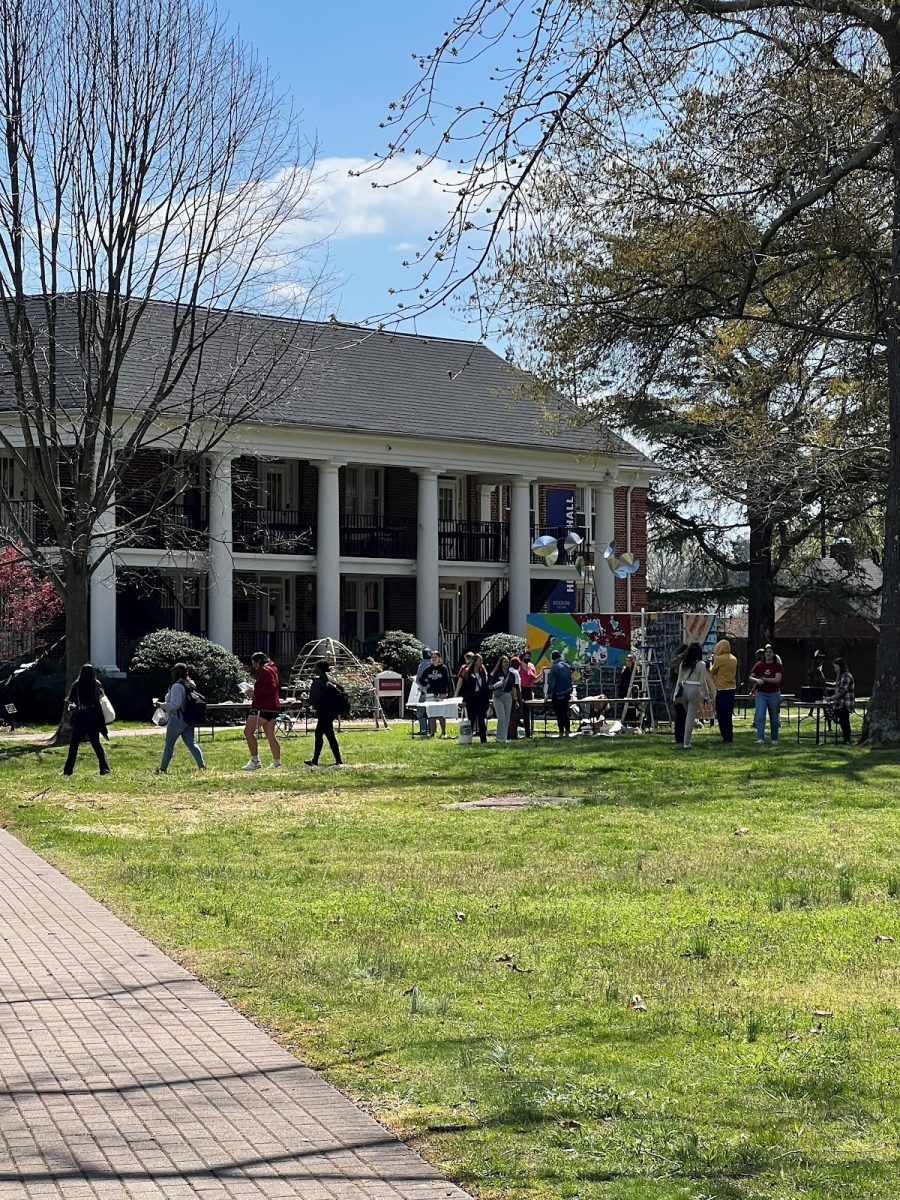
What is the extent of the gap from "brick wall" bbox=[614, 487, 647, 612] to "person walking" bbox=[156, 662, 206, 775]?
31564 millimetres

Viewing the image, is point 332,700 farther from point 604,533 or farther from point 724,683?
point 604,533

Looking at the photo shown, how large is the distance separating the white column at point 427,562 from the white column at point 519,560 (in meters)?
2.91

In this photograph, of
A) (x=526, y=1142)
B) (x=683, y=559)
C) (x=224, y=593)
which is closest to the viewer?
(x=526, y=1142)

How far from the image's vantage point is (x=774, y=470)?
1127 inches

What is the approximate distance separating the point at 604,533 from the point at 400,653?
460 inches

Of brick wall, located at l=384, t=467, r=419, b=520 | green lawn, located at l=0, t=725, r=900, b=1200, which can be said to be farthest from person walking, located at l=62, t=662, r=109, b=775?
brick wall, located at l=384, t=467, r=419, b=520

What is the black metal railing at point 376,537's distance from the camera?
48812mm

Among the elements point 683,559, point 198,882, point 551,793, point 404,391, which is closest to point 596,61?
point 198,882

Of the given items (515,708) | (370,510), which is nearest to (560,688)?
(515,708)

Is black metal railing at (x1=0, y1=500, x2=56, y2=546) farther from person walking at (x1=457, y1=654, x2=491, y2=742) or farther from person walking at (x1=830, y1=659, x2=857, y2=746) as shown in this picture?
person walking at (x1=830, y1=659, x2=857, y2=746)

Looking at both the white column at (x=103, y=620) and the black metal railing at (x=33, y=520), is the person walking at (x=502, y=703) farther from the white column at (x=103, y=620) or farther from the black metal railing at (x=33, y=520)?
the white column at (x=103, y=620)

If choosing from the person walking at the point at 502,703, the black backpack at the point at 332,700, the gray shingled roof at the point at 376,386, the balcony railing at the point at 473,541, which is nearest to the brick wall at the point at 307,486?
the gray shingled roof at the point at 376,386

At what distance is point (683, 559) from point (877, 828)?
44206 millimetres

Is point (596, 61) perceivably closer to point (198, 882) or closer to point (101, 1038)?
point (101, 1038)
